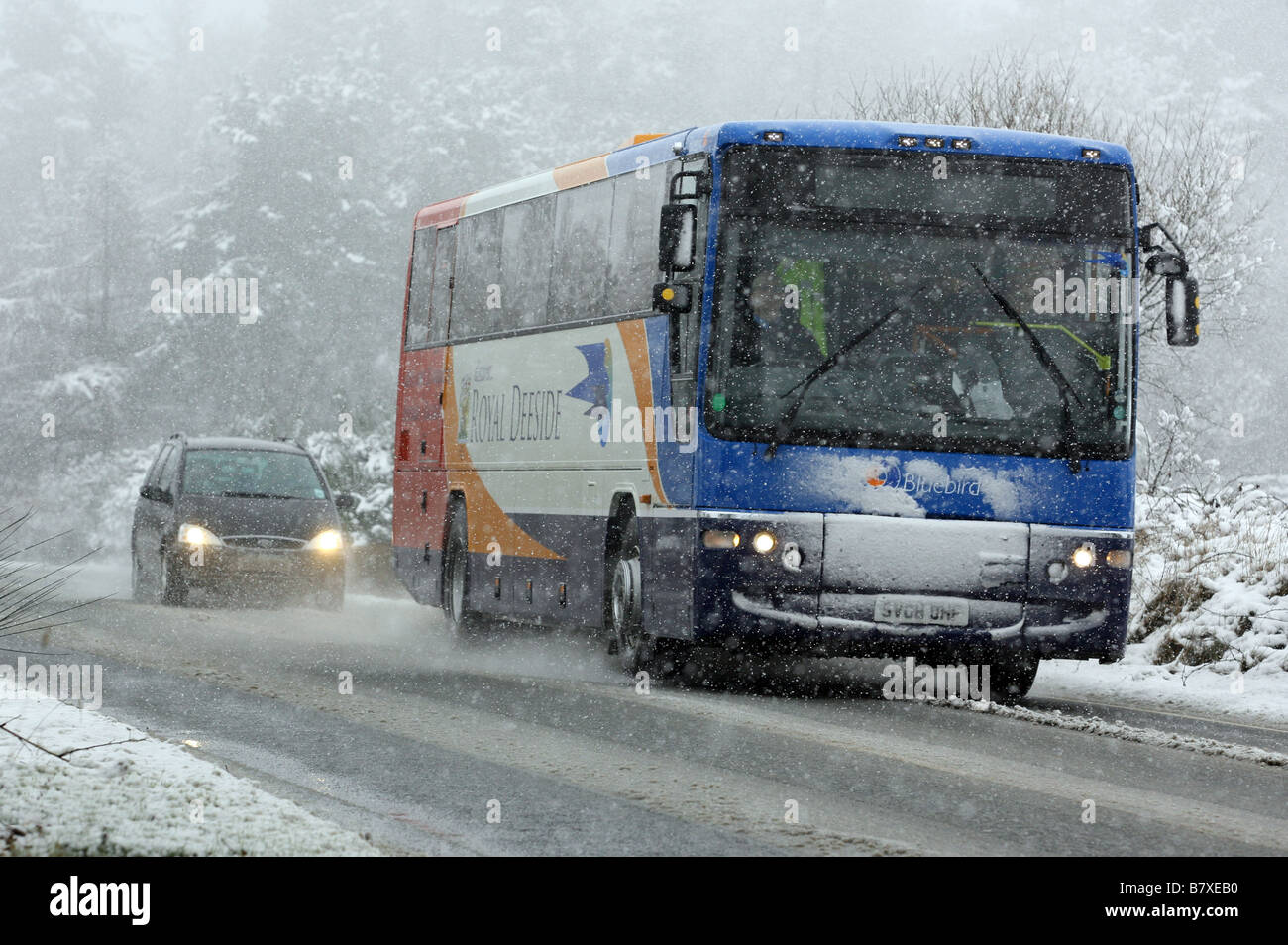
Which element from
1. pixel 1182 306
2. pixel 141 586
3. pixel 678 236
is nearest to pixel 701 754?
pixel 678 236

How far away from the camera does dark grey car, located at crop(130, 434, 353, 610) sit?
20.3m

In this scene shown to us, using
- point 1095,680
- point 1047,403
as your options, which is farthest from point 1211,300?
point 1047,403

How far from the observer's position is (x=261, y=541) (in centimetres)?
2039

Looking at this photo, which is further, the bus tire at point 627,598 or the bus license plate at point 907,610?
the bus tire at point 627,598

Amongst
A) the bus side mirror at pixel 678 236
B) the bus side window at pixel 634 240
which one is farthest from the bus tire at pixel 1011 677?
the bus side window at pixel 634 240

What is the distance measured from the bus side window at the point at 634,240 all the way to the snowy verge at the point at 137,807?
5702 millimetres

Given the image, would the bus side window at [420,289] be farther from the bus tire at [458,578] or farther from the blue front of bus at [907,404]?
the blue front of bus at [907,404]

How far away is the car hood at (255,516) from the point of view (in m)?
20.5

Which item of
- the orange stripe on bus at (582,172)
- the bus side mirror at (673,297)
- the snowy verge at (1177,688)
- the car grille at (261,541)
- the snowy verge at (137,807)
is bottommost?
the snowy verge at (1177,688)

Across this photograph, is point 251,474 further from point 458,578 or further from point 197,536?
point 458,578

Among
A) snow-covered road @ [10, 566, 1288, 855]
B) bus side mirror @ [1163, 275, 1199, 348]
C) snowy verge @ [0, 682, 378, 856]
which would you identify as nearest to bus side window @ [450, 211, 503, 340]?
snow-covered road @ [10, 566, 1288, 855]

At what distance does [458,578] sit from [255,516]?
10.4ft

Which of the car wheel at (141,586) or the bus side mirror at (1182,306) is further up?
the bus side mirror at (1182,306)

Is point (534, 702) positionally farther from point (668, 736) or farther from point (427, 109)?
point (427, 109)
